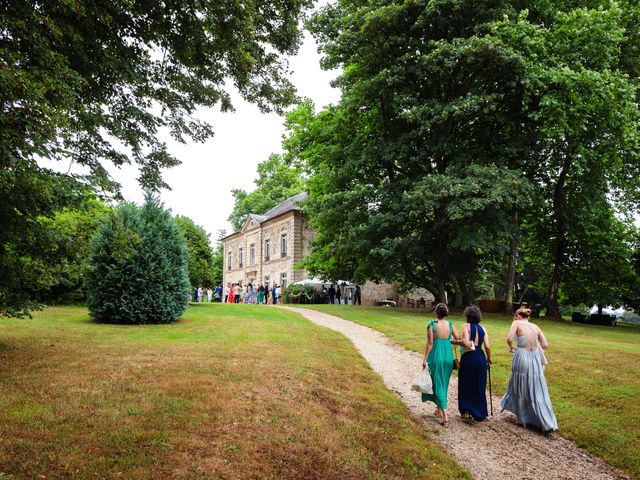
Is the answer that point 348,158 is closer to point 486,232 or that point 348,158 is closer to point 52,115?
point 486,232

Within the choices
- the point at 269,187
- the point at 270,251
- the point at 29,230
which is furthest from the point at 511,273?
the point at 269,187

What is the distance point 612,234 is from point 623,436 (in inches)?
883

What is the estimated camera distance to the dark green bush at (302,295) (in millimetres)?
34969

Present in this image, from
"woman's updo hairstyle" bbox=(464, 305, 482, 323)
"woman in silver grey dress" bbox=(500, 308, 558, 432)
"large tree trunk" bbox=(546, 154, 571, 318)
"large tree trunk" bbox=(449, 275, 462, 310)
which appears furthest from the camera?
"large tree trunk" bbox=(449, 275, 462, 310)

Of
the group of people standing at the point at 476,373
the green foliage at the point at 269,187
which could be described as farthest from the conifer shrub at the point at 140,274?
the green foliage at the point at 269,187

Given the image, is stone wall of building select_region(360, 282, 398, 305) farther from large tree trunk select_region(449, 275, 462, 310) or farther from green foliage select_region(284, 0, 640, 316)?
large tree trunk select_region(449, 275, 462, 310)

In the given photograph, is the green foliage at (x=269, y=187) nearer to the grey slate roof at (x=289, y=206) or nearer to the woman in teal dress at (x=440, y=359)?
the grey slate roof at (x=289, y=206)

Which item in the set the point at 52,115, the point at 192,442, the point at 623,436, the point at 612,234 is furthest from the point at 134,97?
the point at 612,234

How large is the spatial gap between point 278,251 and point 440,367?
38189 mm

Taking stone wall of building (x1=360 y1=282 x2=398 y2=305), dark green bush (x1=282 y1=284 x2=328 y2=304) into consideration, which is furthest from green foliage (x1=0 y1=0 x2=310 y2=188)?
stone wall of building (x1=360 y1=282 x2=398 y2=305)

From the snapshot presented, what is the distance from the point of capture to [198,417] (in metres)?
5.30

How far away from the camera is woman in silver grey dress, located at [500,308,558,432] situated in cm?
660

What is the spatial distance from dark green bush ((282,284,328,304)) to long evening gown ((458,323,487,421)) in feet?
92.4

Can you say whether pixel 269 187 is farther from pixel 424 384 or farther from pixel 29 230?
pixel 424 384
